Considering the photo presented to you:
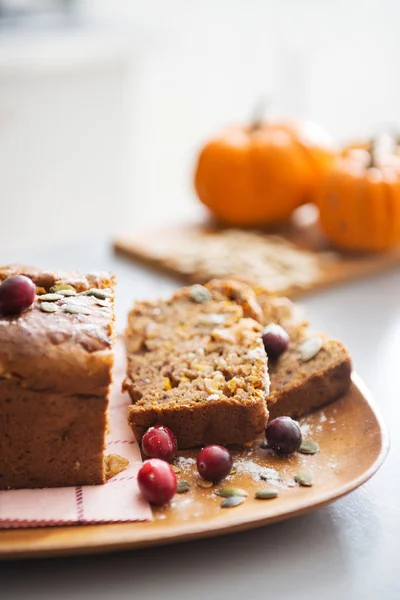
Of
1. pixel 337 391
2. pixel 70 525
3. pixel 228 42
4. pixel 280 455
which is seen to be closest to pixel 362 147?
pixel 337 391

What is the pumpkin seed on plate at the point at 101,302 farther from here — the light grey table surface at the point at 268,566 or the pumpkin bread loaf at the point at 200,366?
the light grey table surface at the point at 268,566

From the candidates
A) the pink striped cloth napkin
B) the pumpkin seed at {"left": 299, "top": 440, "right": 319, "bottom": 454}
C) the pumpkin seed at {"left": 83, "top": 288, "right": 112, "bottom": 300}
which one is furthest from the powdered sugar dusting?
the pumpkin seed at {"left": 83, "top": 288, "right": 112, "bottom": 300}

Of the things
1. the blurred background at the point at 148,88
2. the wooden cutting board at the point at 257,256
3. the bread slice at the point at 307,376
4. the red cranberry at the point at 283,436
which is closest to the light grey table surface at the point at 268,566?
the red cranberry at the point at 283,436

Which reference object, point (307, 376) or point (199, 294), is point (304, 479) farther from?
point (199, 294)

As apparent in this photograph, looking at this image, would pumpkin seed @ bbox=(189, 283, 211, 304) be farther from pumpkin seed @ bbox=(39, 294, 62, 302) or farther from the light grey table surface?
the light grey table surface

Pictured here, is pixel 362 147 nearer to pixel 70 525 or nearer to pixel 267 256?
pixel 267 256

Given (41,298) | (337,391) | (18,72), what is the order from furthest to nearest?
1. (18,72)
2. (337,391)
3. (41,298)
